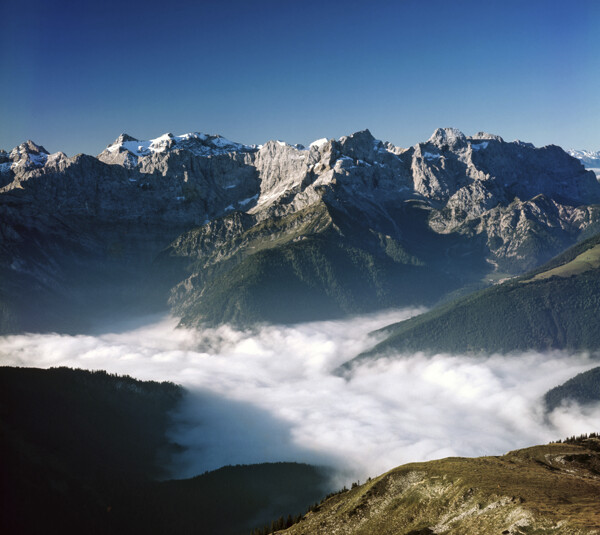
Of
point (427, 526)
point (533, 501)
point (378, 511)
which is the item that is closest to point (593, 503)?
point (533, 501)

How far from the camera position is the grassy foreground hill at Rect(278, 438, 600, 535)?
112m

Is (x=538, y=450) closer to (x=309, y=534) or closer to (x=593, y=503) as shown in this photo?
(x=593, y=503)

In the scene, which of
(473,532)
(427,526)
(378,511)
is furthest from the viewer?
(378,511)

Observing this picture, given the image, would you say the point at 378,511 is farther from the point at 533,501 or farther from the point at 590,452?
the point at 590,452

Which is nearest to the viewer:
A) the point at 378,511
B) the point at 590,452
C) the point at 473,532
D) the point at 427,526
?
the point at 473,532

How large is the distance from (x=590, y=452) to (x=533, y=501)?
2851 inches

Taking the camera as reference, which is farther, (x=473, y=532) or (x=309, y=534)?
(x=309, y=534)

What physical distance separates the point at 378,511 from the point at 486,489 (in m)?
28.6

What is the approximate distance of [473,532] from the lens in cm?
11506

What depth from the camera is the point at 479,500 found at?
422ft

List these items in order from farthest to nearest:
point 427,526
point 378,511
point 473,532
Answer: point 378,511 → point 427,526 → point 473,532

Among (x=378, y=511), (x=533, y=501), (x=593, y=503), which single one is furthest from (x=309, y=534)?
(x=593, y=503)

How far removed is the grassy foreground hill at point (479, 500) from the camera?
112 meters

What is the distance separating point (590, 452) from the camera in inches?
7018
